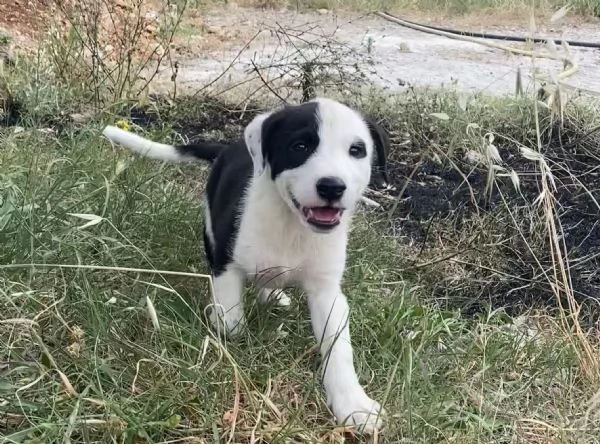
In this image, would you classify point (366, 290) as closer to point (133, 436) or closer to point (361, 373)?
point (361, 373)

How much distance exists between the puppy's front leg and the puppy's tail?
1.05m

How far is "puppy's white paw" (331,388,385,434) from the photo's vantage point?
200 cm

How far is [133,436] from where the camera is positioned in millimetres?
1783

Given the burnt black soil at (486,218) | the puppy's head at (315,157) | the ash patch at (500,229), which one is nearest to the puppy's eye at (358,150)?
the puppy's head at (315,157)

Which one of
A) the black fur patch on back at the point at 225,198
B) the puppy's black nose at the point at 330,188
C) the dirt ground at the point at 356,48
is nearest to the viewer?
the puppy's black nose at the point at 330,188

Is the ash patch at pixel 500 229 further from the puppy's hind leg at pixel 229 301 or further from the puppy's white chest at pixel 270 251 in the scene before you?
the puppy's hind leg at pixel 229 301

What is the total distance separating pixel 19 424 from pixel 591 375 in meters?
1.54

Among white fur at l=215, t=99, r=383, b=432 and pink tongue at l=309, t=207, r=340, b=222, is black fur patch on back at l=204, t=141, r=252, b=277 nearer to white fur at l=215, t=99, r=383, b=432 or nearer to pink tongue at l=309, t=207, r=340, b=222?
white fur at l=215, t=99, r=383, b=432

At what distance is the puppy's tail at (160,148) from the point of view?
305cm

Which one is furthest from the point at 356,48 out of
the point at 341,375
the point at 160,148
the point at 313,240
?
the point at 341,375

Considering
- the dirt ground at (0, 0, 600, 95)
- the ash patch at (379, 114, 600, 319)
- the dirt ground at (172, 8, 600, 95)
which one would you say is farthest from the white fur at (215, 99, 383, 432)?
the dirt ground at (172, 8, 600, 95)

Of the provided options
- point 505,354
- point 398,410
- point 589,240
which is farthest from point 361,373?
point 589,240

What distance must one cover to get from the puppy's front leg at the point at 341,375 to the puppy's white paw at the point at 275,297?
6.8 inches

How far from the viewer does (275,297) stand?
2.51m
